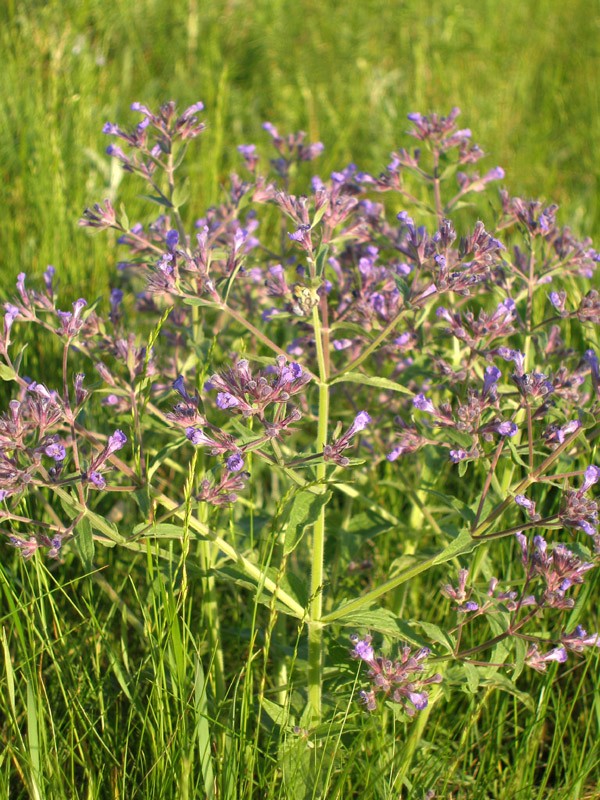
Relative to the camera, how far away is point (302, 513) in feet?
6.24

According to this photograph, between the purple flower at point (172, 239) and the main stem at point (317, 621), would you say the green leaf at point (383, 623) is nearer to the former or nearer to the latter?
the main stem at point (317, 621)

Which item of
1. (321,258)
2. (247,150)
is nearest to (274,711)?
(321,258)

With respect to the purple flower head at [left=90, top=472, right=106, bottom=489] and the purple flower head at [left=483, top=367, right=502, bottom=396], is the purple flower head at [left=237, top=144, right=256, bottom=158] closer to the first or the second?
the purple flower head at [left=483, top=367, right=502, bottom=396]

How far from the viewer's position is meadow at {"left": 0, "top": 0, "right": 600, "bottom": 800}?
1.83 metres

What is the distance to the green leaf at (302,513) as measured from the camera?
185cm

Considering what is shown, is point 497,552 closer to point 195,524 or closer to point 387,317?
point 387,317

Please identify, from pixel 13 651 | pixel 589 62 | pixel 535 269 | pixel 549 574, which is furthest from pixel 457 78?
pixel 13 651

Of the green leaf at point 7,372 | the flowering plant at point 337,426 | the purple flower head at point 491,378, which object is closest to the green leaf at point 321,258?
the flowering plant at point 337,426

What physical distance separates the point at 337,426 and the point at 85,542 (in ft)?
2.30

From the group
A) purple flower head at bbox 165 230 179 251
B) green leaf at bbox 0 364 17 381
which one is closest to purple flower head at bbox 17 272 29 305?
green leaf at bbox 0 364 17 381

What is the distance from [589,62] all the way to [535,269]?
426 centimetres

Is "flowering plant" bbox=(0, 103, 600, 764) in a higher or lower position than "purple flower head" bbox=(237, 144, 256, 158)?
lower

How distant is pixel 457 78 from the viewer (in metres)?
5.51

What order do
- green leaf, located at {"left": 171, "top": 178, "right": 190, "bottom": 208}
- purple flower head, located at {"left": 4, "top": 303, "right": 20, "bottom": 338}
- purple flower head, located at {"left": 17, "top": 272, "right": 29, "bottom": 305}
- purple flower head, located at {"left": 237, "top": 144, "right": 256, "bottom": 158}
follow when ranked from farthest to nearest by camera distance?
1. purple flower head, located at {"left": 237, "top": 144, "right": 256, "bottom": 158}
2. green leaf, located at {"left": 171, "top": 178, "right": 190, "bottom": 208}
3. purple flower head, located at {"left": 17, "top": 272, "right": 29, "bottom": 305}
4. purple flower head, located at {"left": 4, "top": 303, "right": 20, "bottom": 338}
